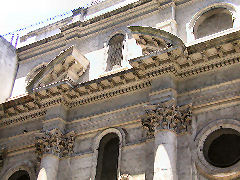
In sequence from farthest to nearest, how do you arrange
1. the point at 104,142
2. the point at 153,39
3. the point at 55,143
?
the point at 55,143 < the point at 104,142 < the point at 153,39

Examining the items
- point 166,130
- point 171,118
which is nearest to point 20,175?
point 166,130

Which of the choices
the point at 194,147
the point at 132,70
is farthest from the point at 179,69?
the point at 194,147

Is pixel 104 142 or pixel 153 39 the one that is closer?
pixel 153 39

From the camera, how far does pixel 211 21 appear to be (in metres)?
18.3

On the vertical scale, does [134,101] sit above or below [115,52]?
below

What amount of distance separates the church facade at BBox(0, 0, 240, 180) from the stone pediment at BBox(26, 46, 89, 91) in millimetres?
49

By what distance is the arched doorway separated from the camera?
746 inches

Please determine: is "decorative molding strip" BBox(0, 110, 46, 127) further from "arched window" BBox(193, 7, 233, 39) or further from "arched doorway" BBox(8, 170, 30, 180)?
"arched window" BBox(193, 7, 233, 39)

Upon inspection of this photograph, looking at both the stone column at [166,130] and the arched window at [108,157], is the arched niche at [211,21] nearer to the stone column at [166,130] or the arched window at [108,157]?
the stone column at [166,130]

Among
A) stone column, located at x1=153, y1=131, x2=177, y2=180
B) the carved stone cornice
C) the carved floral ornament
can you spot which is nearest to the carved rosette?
stone column, located at x1=153, y1=131, x2=177, y2=180

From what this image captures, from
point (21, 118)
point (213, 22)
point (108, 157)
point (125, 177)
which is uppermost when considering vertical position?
point (213, 22)

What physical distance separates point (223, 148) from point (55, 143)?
6.89 metres

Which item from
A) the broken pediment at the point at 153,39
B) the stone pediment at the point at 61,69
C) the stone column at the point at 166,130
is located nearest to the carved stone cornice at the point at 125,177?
the stone column at the point at 166,130

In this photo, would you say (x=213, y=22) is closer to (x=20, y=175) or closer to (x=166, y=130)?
(x=166, y=130)
